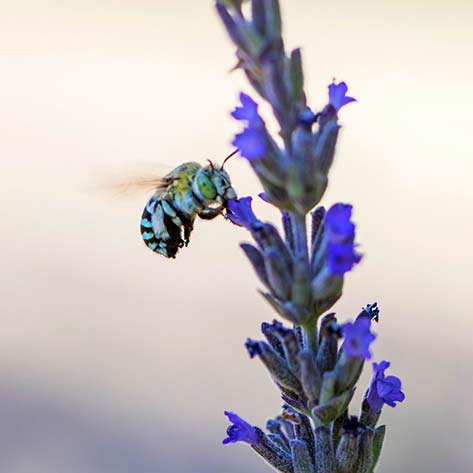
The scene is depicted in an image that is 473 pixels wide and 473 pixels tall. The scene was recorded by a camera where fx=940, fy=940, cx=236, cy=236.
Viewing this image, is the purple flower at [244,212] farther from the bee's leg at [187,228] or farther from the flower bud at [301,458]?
the flower bud at [301,458]

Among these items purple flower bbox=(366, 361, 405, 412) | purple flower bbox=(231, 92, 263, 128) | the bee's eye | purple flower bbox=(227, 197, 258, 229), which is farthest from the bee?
purple flower bbox=(366, 361, 405, 412)

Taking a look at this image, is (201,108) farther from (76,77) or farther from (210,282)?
(210,282)

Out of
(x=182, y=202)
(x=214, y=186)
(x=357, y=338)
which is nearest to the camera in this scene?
(x=357, y=338)

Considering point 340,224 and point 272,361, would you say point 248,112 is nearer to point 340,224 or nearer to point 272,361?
point 340,224

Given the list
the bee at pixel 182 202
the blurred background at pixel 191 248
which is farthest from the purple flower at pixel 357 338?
the blurred background at pixel 191 248

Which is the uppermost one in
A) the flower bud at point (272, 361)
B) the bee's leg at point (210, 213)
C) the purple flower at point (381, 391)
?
the bee's leg at point (210, 213)

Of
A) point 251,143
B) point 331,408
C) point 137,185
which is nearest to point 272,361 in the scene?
point 331,408

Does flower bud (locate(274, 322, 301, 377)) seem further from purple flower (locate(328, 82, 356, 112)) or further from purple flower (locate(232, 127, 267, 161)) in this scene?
purple flower (locate(328, 82, 356, 112))
